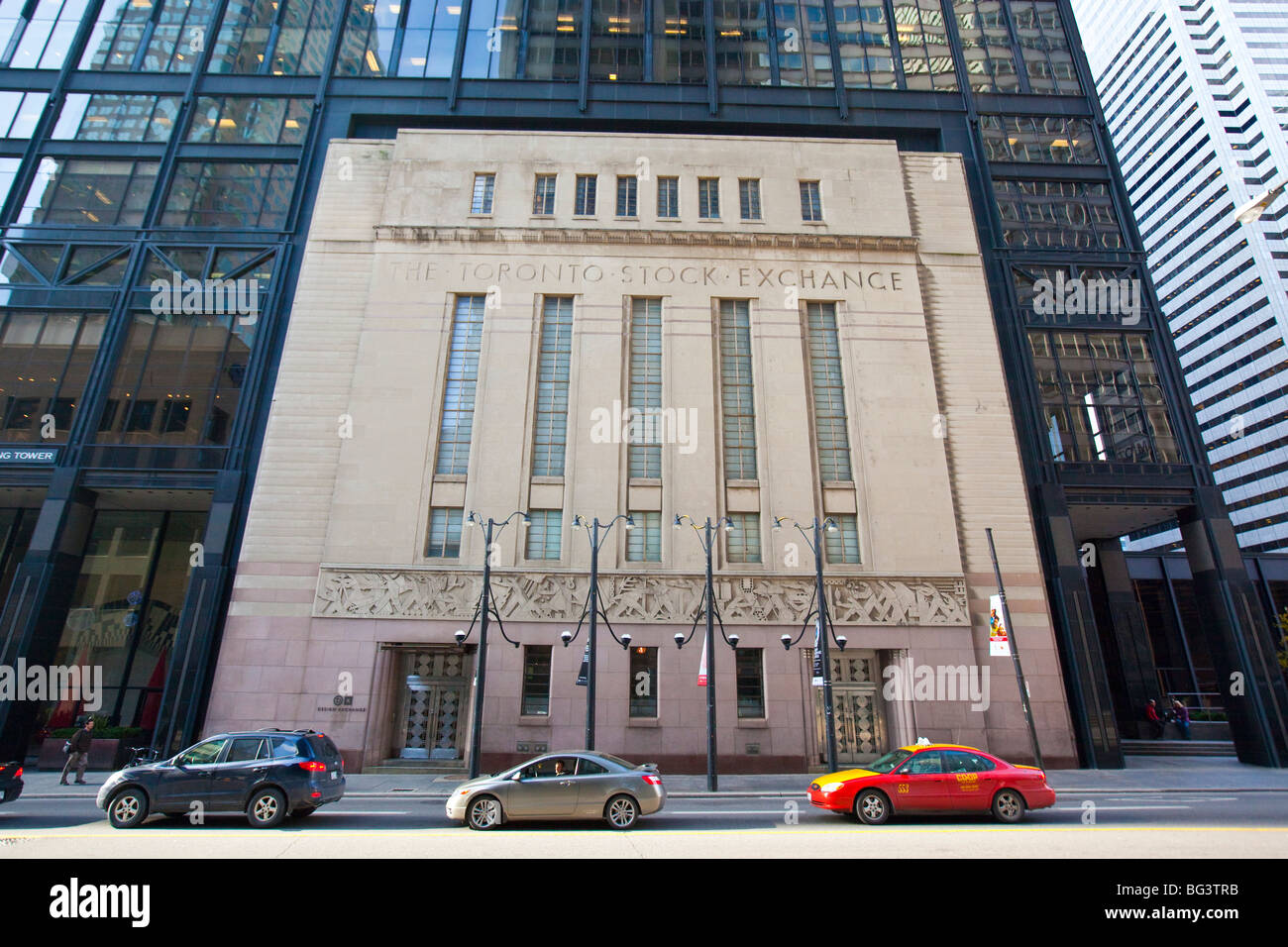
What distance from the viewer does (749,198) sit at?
1237 inches

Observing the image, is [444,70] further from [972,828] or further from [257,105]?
[972,828]

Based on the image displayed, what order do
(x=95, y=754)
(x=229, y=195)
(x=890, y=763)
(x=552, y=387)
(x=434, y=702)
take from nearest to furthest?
(x=890, y=763) < (x=95, y=754) < (x=434, y=702) < (x=552, y=387) < (x=229, y=195)

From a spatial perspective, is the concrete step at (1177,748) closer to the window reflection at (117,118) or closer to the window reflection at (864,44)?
the window reflection at (864,44)

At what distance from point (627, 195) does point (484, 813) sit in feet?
91.8

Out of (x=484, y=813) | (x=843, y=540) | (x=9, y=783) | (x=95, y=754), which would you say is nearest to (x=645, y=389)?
(x=843, y=540)

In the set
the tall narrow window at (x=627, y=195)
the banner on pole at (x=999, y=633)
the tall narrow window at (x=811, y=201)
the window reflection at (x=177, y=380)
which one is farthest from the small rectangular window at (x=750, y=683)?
the window reflection at (x=177, y=380)

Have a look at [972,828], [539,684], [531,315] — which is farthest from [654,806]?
[531,315]

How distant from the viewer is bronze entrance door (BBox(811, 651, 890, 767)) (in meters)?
24.5

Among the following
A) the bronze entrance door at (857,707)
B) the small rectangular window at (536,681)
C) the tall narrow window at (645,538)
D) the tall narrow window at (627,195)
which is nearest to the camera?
the small rectangular window at (536,681)

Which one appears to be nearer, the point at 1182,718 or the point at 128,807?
the point at 128,807

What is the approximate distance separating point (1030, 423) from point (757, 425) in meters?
12.5

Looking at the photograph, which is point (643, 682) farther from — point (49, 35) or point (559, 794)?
point (49, 35)

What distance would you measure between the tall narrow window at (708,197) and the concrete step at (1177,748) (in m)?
32.1

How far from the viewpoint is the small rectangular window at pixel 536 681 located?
23.8 metres
